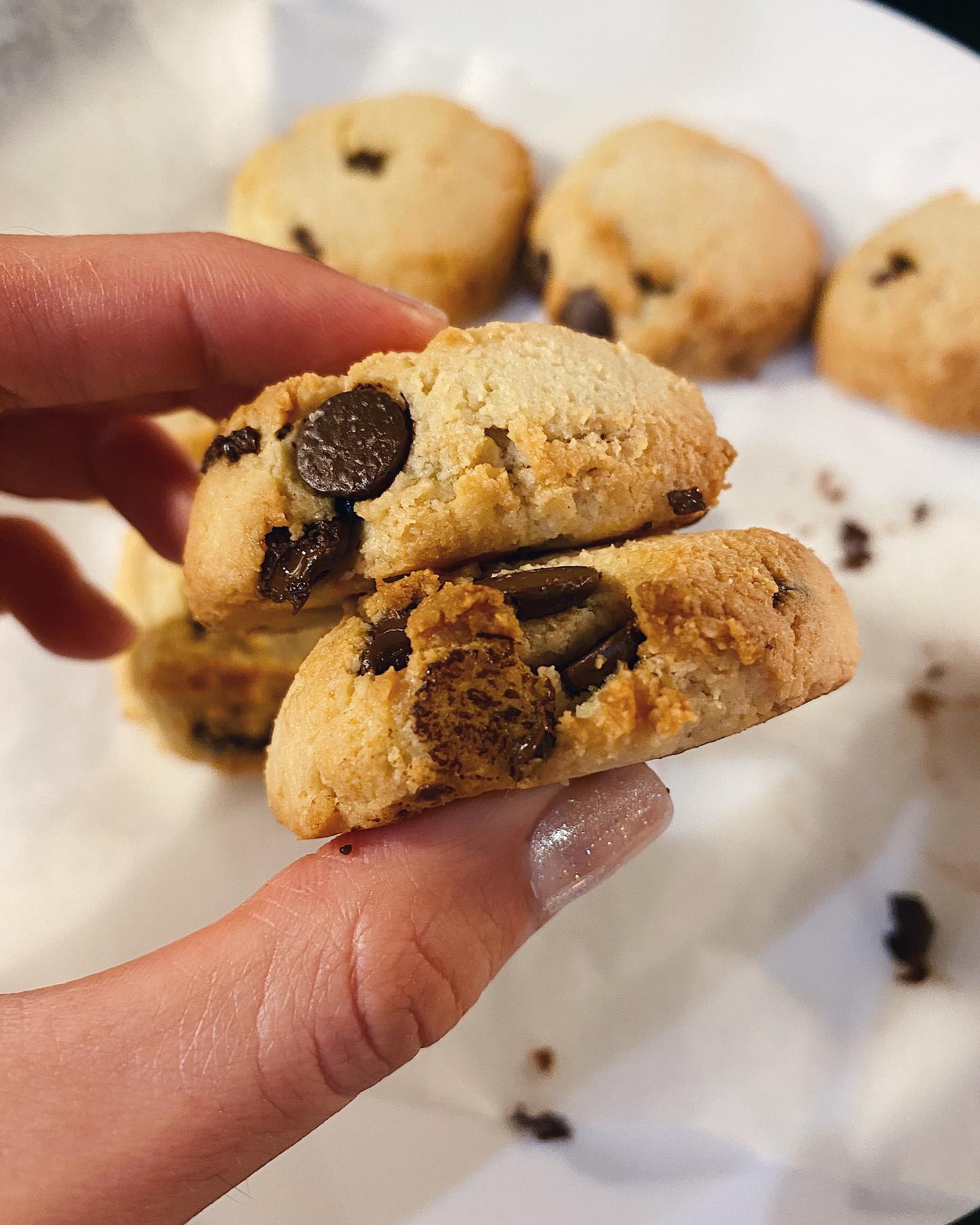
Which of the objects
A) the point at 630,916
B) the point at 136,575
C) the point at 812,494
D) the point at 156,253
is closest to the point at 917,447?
the point at 812,494

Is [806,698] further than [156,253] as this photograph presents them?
No

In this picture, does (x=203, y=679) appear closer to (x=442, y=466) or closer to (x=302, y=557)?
(x=302, y=557)

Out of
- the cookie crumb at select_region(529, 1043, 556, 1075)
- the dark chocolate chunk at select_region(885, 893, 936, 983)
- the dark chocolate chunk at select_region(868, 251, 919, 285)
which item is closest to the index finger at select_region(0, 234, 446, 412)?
the dark chocolate chunk at select_region(868, 251, 919, 285)

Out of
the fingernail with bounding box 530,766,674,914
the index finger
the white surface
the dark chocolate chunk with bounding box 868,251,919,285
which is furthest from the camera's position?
the dark chocolate chunk with bounding box 868,251,919,285

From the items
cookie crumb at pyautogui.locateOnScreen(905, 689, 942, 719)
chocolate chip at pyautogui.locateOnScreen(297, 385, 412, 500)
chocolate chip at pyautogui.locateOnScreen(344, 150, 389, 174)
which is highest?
chocolate chip at pyautogui.locateOnScreen(344, 150, 389, 174)

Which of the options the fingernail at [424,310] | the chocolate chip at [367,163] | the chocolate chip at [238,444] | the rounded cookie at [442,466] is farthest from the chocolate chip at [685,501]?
the chocolate chip at [367,163]

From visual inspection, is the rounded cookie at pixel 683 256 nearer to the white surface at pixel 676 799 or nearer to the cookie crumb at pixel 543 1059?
the white surface at pixel 676 799

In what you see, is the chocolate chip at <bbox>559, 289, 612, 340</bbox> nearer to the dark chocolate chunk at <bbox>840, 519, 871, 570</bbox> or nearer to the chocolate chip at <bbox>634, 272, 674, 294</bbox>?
the chocolate chip at <bbox>634, 272, 674, 294</bbox>

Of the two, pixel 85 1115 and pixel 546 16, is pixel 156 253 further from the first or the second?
pixel 546 16
